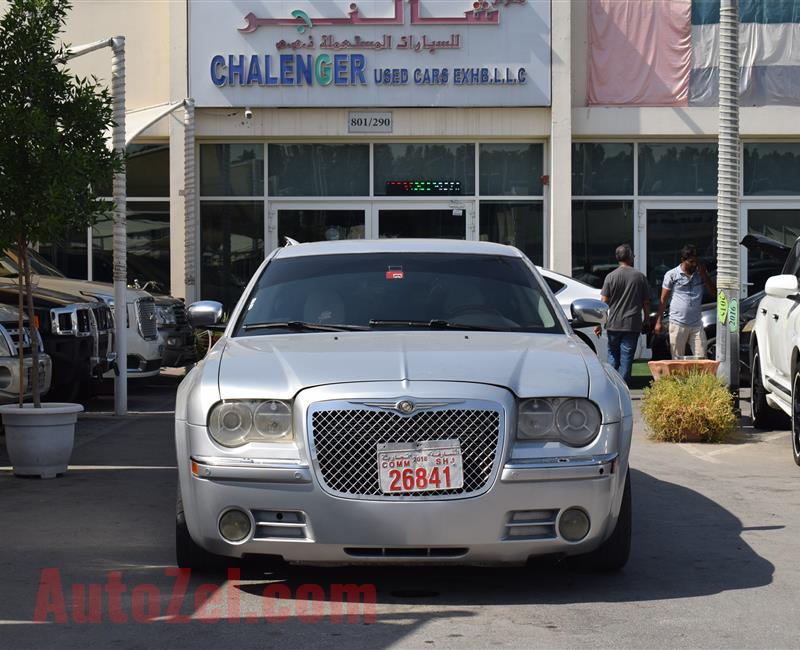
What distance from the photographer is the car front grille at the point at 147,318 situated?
15914 mm

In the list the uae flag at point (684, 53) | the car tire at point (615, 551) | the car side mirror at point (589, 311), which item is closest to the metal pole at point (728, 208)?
the car side mirror at point (589, 311)

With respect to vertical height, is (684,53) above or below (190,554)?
above

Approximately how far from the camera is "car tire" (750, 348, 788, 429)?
12.6m

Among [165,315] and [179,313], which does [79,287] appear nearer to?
[165,315]

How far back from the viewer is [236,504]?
579 cm

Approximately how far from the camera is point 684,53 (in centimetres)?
2255

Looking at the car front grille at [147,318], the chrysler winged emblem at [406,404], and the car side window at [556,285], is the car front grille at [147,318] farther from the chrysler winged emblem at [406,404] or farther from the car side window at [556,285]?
the chrysler winged emblem at [406,404]

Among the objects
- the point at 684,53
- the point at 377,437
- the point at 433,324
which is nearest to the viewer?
the point at 377,437

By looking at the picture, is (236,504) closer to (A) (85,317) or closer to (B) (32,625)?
(B) (32,625)

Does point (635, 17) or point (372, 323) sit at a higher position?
point (635, 17)

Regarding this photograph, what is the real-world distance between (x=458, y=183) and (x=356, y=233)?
76.4 inches

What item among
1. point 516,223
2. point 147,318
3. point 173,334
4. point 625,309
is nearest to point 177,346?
point 173,334

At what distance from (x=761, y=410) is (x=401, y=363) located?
296 inches

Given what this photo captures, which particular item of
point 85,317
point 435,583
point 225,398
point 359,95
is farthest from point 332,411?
point 359,95
